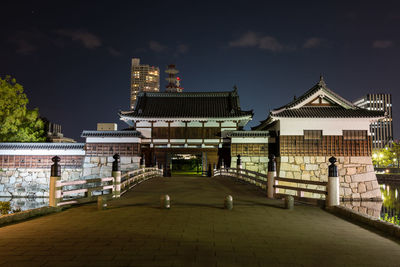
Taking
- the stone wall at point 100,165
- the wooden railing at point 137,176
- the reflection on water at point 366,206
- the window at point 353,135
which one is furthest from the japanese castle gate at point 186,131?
the reflection on water at point 366,206

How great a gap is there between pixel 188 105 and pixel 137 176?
18.8 meters

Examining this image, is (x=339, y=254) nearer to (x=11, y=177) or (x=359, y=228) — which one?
(x=359, y=228)

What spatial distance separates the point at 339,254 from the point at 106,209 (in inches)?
270

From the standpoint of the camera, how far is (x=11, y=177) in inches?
1082

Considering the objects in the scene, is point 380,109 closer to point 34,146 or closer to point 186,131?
point 186,131

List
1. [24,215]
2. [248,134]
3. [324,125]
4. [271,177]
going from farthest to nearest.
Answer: [248,134]
[324,125]
[271,177]
[24,215]

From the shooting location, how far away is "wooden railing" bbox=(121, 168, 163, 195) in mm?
15359

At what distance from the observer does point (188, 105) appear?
3525cm

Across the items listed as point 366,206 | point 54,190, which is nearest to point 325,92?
point 366,206

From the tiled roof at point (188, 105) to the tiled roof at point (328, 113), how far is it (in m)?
5.26

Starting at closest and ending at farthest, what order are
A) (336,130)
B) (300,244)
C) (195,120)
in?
(300,244)
(336,130)
(195,120)

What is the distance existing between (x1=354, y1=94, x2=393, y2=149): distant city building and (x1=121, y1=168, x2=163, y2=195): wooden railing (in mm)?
104358

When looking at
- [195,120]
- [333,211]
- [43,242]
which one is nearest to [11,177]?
[195,120]

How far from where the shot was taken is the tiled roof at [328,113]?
26.5m
